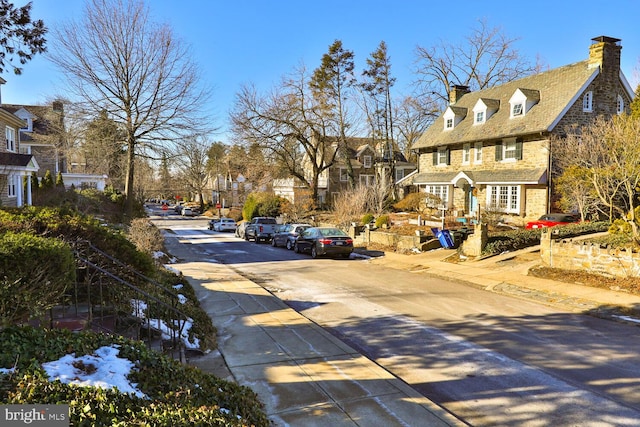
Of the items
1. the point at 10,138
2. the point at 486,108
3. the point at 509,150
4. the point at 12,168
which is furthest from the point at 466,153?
the point at 10,138

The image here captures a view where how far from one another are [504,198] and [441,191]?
251 inches

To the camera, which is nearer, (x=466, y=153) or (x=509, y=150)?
(x=509, y=150)

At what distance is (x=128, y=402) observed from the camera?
11.5 ft

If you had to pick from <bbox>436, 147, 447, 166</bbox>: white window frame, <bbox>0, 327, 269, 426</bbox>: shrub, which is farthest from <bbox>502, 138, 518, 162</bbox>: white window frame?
<bbox>0, 327, 269, 426</bbox>: shrub

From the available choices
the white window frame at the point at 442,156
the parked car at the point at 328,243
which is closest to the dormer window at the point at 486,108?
the white window frame at the point at 442,156

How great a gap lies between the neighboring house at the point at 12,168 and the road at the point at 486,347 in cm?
1618

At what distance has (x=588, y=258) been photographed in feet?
44.6

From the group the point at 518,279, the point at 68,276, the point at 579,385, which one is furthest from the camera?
the point at 518,279

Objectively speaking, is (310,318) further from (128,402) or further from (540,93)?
(540,93)

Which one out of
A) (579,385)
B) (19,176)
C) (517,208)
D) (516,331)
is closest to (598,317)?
(516,331)

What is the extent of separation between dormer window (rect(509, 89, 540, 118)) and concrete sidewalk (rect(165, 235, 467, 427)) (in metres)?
25.4

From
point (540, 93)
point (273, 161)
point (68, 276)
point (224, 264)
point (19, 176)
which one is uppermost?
point (540, 93)

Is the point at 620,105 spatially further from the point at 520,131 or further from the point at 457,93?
the point at 457,93

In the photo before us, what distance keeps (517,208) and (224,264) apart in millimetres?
18893
